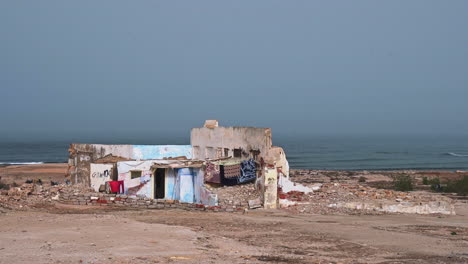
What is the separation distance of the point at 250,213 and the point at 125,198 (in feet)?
16.5

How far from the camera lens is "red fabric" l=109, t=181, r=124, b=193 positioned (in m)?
25.7

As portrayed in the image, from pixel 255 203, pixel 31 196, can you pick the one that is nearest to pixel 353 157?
pixel 255 203

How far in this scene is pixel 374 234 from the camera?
1739cm

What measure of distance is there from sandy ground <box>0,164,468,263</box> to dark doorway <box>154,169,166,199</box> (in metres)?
4.40

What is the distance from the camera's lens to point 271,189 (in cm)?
2317

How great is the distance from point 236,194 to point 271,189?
171cm

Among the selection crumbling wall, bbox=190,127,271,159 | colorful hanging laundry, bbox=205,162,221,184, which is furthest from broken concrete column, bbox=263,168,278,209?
colorful hanging laundry, bbox=205,162,221,184

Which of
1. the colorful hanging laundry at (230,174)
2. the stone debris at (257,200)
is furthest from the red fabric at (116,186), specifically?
the colorful hanging laundry at (230,174)

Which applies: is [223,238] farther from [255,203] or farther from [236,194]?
[236,194]

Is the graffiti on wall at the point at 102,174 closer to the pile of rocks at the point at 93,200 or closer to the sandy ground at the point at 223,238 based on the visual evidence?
the pile of rocks at the point at 93,200

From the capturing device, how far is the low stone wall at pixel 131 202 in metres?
22.7

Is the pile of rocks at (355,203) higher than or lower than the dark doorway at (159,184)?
lower

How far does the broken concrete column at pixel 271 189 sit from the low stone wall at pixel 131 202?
3.05 ft

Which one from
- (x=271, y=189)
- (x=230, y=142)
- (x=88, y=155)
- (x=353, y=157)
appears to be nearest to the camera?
(x=271, y=189)
